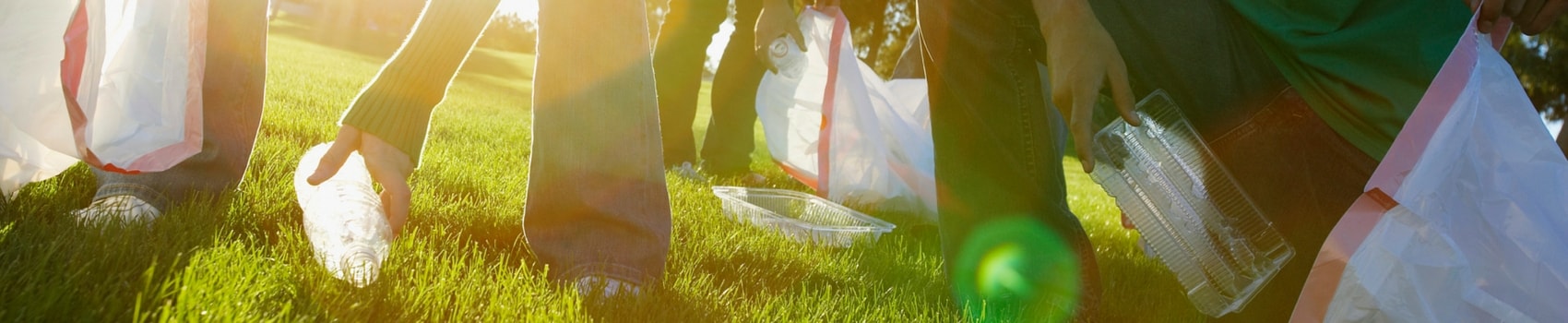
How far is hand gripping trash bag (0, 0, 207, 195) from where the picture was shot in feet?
4.83

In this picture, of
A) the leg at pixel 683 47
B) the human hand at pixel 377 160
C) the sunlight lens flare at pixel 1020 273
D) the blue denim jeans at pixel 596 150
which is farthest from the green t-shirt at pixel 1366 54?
the leg at pixel 683 47

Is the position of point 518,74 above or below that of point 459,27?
below

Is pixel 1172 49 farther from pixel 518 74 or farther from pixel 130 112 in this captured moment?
pixel 518 74

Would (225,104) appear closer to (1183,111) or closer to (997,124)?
(997,124)

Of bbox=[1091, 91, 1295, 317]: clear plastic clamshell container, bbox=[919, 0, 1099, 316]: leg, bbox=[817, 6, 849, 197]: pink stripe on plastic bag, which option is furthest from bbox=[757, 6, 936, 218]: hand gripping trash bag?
bbox=[1091, 91, 1295, 317]: clear plastic clamshell container

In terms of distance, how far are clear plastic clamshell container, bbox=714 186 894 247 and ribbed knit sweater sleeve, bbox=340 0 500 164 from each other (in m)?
0.99

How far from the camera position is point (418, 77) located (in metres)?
1.54

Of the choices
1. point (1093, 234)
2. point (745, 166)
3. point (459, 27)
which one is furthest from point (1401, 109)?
point (745, 166)

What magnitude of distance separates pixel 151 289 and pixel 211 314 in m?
0.15

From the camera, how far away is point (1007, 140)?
1.76m

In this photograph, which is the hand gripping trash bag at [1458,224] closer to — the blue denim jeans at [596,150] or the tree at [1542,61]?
the blue denim jeans at [596,150]

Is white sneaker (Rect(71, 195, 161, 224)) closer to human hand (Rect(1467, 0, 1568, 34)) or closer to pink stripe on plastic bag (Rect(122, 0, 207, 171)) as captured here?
pink stripe on plastic bag (Rect(122, 0, 207, 171))

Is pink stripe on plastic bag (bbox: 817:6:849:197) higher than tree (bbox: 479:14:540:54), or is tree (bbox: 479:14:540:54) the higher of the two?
pink stripe on plastic bag (bbox: 817:6:849:197)

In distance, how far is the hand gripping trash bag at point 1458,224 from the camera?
133 cm
